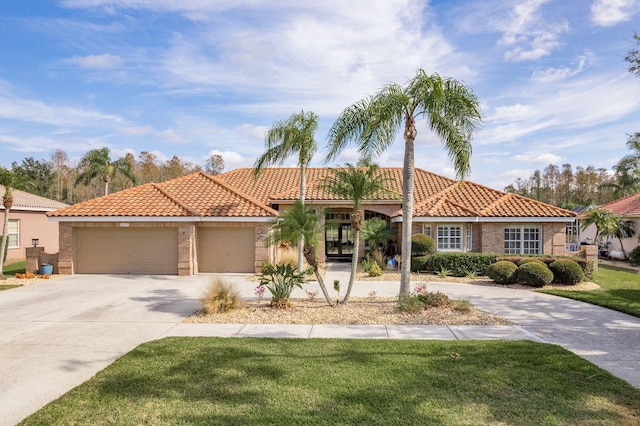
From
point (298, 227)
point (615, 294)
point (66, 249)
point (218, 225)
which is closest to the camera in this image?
point (298, 227)

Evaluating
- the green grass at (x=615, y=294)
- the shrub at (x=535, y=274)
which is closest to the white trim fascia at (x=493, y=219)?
the green grass at (x=615, y=294)

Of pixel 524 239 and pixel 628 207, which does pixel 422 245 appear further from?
pixel 628 207

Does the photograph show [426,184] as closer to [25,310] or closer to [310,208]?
[310,208]

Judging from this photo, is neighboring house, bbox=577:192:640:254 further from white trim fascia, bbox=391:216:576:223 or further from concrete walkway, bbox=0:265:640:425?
concrete walkway, bbox=0:265:640:425

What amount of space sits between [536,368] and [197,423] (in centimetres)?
523

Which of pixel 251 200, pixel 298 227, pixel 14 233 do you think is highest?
pixel 251 200

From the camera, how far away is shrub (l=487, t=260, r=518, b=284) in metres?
15.8

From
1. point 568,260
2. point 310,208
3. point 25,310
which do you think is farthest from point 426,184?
point 25,310

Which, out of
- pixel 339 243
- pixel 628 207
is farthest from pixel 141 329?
pixel 628 207

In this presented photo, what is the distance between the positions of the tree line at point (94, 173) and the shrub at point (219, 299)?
25013 millimetres

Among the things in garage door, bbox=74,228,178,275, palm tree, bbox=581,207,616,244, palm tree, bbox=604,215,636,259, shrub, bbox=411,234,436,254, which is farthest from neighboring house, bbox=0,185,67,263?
palm tree, bbox=604,215,636,259

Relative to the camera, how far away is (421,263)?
19344 millimetres

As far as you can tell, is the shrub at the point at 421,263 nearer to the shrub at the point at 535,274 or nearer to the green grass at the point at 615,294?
the shrub at the point at 535,274

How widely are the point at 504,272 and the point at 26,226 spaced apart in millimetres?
27175
